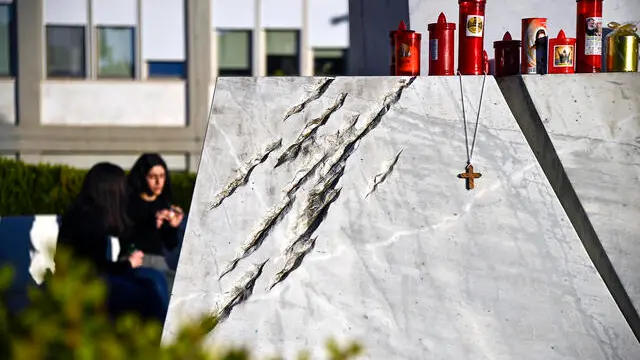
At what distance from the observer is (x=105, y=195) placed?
18.4 feet

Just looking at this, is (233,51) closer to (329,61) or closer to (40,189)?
(329,61)

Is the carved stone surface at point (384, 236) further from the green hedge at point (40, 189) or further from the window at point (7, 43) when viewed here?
the window at point (7, 43)

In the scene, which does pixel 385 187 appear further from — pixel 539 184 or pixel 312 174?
pixel 539 184

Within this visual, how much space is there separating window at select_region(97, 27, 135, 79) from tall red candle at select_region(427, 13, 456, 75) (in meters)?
13.9

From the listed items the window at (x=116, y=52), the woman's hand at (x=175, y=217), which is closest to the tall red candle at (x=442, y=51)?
the woman's hand at (x=175, y=217)

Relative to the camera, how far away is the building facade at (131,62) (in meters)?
16.5

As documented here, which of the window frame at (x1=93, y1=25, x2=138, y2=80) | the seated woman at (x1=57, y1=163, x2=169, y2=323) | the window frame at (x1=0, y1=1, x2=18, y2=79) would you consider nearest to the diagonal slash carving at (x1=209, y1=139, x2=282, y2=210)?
the seated woman at (x1=57, y1=163, x2=169, y2=323)

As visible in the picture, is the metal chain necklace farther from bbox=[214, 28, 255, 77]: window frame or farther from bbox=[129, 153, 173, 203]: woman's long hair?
bbox=[214, 28, 255, 77]: window frame

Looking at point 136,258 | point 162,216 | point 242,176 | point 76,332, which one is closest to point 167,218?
point 162,216

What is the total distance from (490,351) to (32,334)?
7.03 feet

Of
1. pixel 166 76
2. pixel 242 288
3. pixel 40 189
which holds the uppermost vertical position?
pixel 166 76

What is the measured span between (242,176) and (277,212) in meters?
0.17

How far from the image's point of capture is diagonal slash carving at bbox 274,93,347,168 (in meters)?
3.35

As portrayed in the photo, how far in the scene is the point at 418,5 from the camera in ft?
13.1
